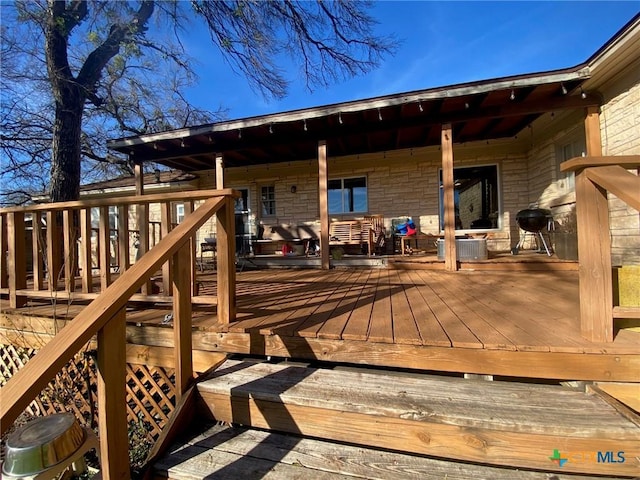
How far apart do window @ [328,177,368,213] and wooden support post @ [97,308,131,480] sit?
21.9 feet

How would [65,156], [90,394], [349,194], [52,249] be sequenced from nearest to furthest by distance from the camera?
1. [90,394]
2. [52,249]
3. [65,156]
4. [349,194]

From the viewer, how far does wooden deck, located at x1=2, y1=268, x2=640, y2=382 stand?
1.54 meters

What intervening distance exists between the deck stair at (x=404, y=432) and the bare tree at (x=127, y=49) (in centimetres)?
586

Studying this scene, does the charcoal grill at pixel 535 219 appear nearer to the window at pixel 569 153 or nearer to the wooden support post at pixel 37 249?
the window at pixel 569 153

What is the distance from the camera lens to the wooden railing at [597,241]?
5.02 feet

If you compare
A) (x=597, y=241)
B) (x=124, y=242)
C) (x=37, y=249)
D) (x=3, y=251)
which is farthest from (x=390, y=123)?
(x=3, y=251)

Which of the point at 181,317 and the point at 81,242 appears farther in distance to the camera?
the point at 81,242

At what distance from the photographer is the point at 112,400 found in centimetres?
119

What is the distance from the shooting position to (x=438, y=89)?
4113 mm

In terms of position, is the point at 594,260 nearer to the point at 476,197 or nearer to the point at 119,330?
the point at 119,330

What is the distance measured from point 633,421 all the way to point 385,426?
3.42 feet

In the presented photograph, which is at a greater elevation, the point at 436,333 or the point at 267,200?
the point at 267,200

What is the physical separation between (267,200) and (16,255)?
5829 millimetres

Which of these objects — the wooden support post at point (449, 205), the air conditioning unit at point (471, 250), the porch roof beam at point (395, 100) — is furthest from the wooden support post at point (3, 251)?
the air conditioning unit at point (471, 250)
